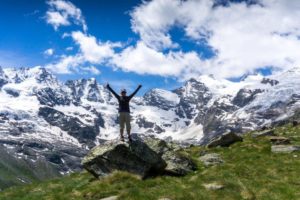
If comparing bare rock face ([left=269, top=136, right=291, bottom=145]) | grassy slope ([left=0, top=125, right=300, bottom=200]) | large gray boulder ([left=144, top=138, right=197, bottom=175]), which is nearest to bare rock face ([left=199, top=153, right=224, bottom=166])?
grassy slope ([left=0, top=125, right=300, bottom=200])

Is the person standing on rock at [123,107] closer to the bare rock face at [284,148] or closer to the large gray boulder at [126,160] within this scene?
the large gray boulder at [126,160]

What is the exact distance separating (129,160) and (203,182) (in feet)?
20.3

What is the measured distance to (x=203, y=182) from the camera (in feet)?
101

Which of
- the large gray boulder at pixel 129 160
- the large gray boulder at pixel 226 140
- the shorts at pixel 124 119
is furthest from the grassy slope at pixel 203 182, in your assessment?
the large gray boulder at pixel 226 140

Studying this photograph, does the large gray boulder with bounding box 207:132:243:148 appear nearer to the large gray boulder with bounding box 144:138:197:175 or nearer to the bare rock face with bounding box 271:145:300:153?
the bare rock face with bounding box 271:145:300:153

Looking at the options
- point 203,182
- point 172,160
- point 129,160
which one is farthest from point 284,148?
point 129,160

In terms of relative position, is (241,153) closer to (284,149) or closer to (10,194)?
(284,149)

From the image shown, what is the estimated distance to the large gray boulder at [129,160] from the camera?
34250 mm

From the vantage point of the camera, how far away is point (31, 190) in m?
37.2

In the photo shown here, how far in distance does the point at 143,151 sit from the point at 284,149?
50.9 ft

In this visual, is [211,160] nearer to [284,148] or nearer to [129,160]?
Answer: [284,148]

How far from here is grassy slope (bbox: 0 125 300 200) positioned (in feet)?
92.4

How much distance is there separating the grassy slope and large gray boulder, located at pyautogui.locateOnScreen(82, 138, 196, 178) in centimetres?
93

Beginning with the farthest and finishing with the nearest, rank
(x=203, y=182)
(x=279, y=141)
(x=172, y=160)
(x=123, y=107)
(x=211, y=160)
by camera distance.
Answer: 1. (x=279, y=141)
2. (x=211, y=160)
3. (x=172, y=160)
4. (x=123, y=107)
5. (x=203, y=182)
